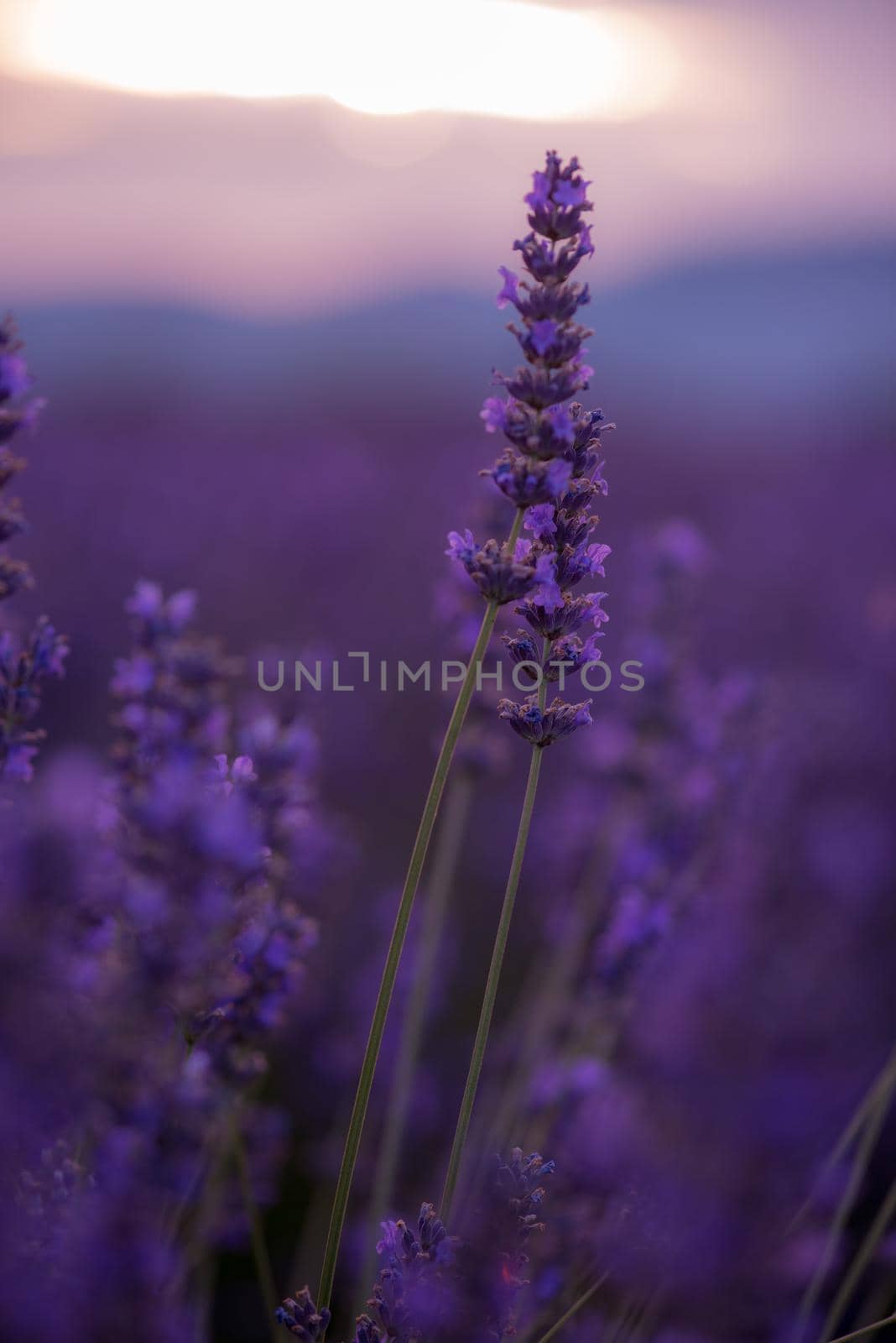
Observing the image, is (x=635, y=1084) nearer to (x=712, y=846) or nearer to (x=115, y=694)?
(x=712, y=846)

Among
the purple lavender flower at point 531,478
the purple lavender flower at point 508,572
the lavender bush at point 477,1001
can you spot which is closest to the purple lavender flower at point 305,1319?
the lavender bush at point 477,1001

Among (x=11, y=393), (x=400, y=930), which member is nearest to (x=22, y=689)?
(x=11, y=393)

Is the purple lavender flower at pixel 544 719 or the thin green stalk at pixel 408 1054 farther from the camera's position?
the thin green stalk at pixel 408 1054

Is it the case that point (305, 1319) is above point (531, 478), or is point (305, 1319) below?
below

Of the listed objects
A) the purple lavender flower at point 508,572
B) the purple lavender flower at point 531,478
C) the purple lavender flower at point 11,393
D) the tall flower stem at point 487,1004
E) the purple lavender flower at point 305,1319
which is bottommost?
the purple lavender flower at point 305,1319

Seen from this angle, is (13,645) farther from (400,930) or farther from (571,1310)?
(571,1310)

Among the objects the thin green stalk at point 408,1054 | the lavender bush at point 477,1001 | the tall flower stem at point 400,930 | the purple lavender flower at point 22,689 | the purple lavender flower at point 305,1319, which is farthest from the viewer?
the thin green stalk at point 408,1054

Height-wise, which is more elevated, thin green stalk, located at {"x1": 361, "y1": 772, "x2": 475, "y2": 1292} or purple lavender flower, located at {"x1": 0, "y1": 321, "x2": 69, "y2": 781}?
purple lavender flower, located at {"x1": 0, "y1": 321, "x2": 69, "y2": 781}

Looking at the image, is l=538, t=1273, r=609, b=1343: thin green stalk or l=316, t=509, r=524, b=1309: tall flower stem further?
l=538, t=1273, r=609, b=1343: thin green stalk

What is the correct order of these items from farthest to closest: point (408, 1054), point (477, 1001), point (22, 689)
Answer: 1. point (477, 1001)
2. point (408, 1054)
3. point (22, 689)

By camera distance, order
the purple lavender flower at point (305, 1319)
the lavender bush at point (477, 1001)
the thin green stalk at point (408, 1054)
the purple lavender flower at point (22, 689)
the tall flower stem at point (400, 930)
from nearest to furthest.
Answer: the lavender bush at point (477, 1001), the tall flower stem at point (400, 930), the purple lavender flower at point (305, 1319), the purple lavender flower at point (22, 689), the thin green stalk at point (408, 1054)

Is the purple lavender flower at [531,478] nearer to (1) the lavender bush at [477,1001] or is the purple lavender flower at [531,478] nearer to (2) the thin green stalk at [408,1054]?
(1) the lavender bush at [477,1001]

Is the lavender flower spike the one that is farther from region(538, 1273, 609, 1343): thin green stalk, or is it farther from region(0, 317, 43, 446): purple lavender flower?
region(0, 317, 43, 446): purple lavender flower

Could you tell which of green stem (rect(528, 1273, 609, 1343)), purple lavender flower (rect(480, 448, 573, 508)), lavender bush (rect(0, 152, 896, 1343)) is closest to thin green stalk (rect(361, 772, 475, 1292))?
lavender bush (rect(0, 152, 896, 1343))
